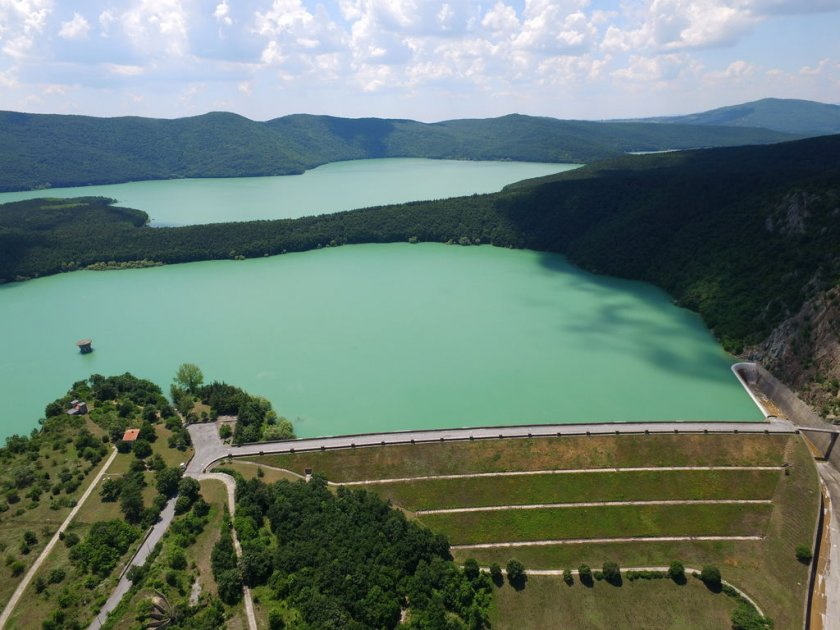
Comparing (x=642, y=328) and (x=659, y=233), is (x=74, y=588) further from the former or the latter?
(x=659, y=233)

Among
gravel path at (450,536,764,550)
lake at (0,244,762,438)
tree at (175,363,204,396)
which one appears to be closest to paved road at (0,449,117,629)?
tree at (175,363,204,396)

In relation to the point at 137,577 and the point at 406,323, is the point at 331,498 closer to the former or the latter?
the point at 137,577

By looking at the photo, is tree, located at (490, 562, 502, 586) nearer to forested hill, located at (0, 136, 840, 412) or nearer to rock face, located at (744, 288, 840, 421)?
rock face, located at (744, 288, 840, 421)

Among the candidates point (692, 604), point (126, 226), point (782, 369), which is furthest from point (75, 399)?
point (126, 226)

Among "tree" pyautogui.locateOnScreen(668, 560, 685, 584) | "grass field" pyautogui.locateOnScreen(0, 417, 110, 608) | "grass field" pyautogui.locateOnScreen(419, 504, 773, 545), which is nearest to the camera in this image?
"tree" pyautogui.locateOnScreen(668, 560, 685, 584)

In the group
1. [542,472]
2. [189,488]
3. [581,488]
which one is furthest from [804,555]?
[189,488]

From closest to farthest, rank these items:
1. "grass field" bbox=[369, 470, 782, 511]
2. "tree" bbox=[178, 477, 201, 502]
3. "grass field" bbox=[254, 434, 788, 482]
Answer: "tree" bbox=[178, 477, 201, 502], "grass field" bbox=[369, 470, 782, 511], "grass field" bbox=[254, 434, 788, 482]

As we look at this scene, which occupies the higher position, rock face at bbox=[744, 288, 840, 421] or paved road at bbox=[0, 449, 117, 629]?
rock face at bbox=[744, 288, 840, 421]

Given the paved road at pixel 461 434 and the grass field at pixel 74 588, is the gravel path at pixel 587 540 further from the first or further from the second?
the grass field at pixel 74 588
